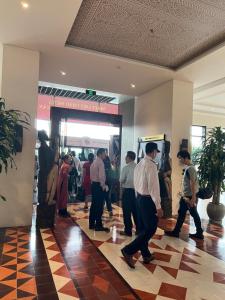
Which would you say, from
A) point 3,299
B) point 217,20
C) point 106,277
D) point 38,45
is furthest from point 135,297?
point 38,45

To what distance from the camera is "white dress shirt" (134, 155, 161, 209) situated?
2.81 m

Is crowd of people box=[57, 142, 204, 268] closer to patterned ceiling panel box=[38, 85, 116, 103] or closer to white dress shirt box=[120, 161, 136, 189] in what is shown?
white dress shirt box=[120, 161, 136, 189]

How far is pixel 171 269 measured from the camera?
9.55ft

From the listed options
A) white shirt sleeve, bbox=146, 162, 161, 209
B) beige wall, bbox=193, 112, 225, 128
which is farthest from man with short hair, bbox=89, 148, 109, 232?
beige wall, bbox=193, 112, 225, 128

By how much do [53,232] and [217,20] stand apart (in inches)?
170

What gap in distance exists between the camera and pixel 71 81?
6.26 metres

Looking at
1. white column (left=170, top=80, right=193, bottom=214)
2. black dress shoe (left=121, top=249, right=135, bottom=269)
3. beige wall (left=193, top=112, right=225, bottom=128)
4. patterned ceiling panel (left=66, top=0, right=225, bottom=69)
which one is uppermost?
patterned ceiling panel (left=66, top=0, right=225, bottom=69)

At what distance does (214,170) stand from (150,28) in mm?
3279

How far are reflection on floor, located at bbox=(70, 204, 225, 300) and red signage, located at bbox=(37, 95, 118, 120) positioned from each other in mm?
5442

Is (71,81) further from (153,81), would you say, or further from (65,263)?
(65,263)

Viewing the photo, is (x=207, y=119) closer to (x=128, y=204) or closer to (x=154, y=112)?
(x=154, y=112)

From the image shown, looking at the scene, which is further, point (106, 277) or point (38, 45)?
point (38, 45)

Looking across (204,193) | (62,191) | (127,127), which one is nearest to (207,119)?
(127,127)

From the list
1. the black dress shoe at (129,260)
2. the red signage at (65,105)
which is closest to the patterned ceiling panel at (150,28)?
the black dress shoe at (129,260)
